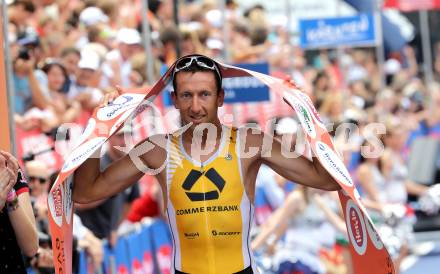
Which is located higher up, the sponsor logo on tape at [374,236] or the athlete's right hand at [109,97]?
the athlete's right hand at [109,97]

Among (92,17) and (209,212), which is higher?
(92,17)

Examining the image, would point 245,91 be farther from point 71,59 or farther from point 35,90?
point 35,90

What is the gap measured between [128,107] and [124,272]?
385cm

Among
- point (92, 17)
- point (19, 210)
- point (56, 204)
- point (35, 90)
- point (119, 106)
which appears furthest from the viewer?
point (92, 17)

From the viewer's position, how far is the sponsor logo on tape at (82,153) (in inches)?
251

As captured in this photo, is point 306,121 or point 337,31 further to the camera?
point 337,31

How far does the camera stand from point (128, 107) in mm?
6758

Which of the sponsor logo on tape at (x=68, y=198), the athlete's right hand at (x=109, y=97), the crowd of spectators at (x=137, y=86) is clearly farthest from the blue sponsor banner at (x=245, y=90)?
the sponsor logo on tape at (x=68, y=198)

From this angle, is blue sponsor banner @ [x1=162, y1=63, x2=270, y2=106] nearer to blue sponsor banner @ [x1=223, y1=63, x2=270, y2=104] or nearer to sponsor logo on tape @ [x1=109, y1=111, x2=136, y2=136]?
blue sponsor banner @ [x1=223, y1=63, x2=270, y2=104]

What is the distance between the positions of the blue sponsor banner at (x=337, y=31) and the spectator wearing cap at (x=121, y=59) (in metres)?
5.17

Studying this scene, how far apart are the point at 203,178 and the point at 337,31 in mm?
12045

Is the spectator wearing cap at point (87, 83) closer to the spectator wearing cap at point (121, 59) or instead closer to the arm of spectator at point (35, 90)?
the spectator wearing cap at point (121, 59)

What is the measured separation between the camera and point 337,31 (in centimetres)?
1834

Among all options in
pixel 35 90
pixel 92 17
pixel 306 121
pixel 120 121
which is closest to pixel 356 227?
pixel 306 121
